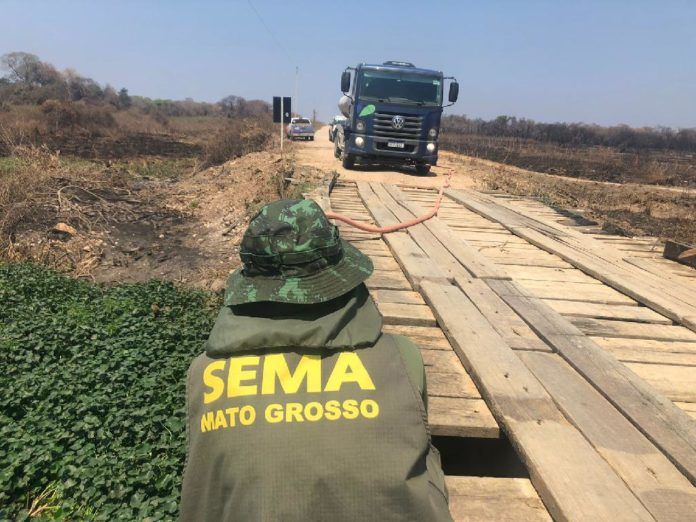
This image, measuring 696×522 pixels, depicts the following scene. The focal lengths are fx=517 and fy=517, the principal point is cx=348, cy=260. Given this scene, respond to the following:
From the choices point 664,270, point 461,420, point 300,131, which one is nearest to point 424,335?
point 461,420

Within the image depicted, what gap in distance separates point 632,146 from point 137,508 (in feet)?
195

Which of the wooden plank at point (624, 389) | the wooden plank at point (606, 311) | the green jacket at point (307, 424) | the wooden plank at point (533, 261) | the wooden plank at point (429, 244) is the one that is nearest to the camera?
the green jacket at point (307, 424)

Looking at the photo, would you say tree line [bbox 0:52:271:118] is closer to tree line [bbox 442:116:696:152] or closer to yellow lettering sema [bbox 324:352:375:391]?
tree line [bbox 442:116:696:152]

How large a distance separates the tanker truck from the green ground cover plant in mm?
8952

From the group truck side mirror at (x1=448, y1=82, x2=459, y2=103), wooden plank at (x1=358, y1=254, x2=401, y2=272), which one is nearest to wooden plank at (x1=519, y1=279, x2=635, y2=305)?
wooden plank at (x1=358, y1=254, x2=401, y2=272)

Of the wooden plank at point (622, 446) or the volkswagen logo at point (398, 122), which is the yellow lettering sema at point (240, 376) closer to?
the wooden plank at point (622, 446)

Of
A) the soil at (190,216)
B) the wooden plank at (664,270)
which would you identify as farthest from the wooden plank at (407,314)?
the soil at (190,216)

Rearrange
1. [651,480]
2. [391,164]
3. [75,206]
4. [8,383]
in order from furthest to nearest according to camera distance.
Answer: [391,164]
[75,206]
[8,383]
[651,480]

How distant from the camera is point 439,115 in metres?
14.4

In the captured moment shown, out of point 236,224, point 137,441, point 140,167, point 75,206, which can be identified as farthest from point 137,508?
point 140,167

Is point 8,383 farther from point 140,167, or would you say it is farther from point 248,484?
point 140,167

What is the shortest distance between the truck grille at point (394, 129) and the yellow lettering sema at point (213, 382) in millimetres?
13179

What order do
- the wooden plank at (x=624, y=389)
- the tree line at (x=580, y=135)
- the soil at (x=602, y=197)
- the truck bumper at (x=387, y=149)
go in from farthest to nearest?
the tree line at (x=580, y=135)
the truck bumper at (x=387, y=149)
the soil at (x=602, y=197)
the wooden plank at (x=624, y=389)

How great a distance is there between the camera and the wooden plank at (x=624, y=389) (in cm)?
230
